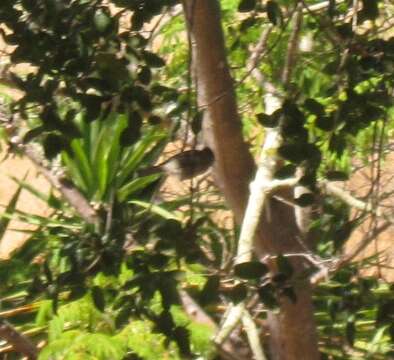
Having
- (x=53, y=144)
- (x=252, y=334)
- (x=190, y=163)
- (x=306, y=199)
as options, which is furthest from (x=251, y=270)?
(x=252, y=334)

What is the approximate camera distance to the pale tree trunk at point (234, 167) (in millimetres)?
2295

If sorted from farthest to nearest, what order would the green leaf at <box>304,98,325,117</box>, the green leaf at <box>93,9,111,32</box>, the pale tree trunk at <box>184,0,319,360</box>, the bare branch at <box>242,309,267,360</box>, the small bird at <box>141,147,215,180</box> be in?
the bare branch at <box>242,309,267,360</box>
the pale tree trunk at <box>184,0,319,360</box>
the small bird at <box>141,147,215,180</box>
the green leaf at <box>304,98,325,117</box>
the green leaf at <box>93,9,111,32</box>

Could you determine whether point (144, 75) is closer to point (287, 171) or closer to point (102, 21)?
point (102, 21)

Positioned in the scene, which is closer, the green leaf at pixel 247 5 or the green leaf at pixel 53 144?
the green leaf at pixel 53 144

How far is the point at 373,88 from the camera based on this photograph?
185cm

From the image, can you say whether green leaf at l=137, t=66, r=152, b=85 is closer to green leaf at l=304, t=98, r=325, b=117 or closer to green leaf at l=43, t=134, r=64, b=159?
green leaf at l=43, t=134, r=64, b=159

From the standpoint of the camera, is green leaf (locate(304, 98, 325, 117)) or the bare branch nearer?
green leaf (locate(304, 98, 325, 117))

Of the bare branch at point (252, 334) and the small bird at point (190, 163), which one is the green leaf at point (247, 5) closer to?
the small bird at point (190, 163)

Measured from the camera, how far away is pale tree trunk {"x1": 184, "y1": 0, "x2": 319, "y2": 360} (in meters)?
2.29

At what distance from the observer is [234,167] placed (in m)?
2.53

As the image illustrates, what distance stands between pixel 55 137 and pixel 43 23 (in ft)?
0.59

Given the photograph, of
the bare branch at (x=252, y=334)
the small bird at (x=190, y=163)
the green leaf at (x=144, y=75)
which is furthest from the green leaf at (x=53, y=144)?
the bare branch at (x=252, y=334)

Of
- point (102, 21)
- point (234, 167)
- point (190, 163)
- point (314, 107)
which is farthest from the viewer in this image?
point (234, 167)

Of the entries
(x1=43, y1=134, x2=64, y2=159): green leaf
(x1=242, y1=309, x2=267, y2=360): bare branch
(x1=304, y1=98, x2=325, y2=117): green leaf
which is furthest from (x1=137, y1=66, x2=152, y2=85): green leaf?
(x1=242, y1=309, x2=267, y2=360): bare branch
